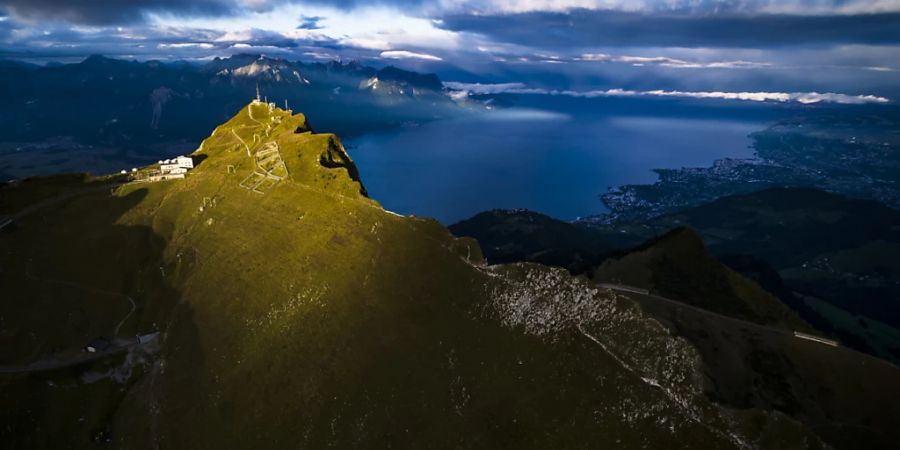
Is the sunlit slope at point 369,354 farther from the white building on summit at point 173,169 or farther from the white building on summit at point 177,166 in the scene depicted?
the white building on summit at point 177,166

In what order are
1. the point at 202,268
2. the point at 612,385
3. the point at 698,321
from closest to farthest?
the point at 612,385
the point at 202,268
the point at 698,321

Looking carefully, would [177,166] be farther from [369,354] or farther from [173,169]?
[369,354]

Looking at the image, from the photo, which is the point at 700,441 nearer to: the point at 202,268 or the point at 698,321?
the point at 698,321

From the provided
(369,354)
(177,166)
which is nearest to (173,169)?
(177,166)

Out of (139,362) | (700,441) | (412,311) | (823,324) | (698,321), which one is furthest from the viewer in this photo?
(823,324)

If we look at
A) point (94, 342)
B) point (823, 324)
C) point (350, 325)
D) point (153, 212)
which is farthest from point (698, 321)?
point (823, 324)

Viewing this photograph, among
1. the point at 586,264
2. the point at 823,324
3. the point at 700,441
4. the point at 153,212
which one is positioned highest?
the point at 153,212

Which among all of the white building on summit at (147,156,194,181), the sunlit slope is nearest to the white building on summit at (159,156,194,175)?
the white building on summit at (147,156,194,181)

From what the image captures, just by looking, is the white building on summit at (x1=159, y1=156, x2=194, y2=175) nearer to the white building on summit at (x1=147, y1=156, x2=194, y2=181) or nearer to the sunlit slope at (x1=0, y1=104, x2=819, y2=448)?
the white building on summit at (x1=147, y1=156, x2=194, y2=181)

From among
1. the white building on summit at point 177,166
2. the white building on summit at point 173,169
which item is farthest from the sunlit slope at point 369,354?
the white building on summit at point 177,166
